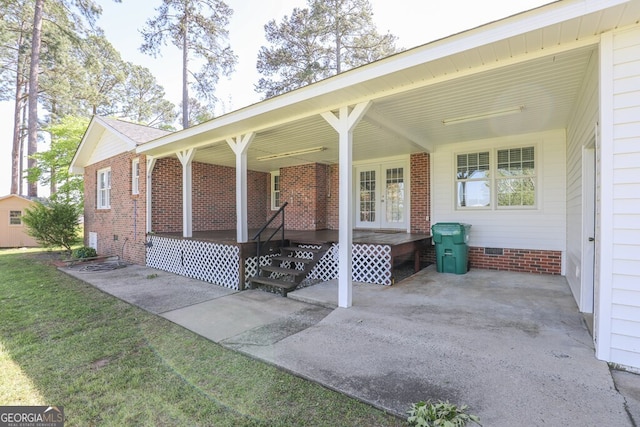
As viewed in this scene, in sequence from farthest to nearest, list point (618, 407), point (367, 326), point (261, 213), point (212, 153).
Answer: point (261, 213) → point (212, 153) → point (367, 326) → point (618, 407)

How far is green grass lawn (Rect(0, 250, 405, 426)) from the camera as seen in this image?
2217 mm

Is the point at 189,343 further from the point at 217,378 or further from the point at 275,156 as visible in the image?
the point at 275,156

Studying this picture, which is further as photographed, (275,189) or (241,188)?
(275,189)

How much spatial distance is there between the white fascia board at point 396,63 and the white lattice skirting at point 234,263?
2489 millimetres

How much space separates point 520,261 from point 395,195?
345cm

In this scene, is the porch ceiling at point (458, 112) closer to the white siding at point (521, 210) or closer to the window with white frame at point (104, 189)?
the white siding at point (521, 210)

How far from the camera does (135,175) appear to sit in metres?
9.12

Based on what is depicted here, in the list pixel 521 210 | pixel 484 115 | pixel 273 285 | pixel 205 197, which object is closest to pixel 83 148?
pixel 205 197

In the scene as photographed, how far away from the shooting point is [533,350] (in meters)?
2.99

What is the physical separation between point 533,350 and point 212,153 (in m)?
8.05

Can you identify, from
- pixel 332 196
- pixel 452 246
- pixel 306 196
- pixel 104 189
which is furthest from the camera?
pixel 104 189

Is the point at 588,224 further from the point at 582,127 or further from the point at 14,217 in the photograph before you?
the point at 14,217

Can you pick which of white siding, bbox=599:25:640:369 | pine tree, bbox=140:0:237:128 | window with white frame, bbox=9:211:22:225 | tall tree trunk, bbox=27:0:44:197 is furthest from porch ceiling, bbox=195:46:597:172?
tall tree trunk, bbox=27:0:44:197

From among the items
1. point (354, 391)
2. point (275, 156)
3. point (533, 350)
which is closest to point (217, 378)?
point (354, 391)
